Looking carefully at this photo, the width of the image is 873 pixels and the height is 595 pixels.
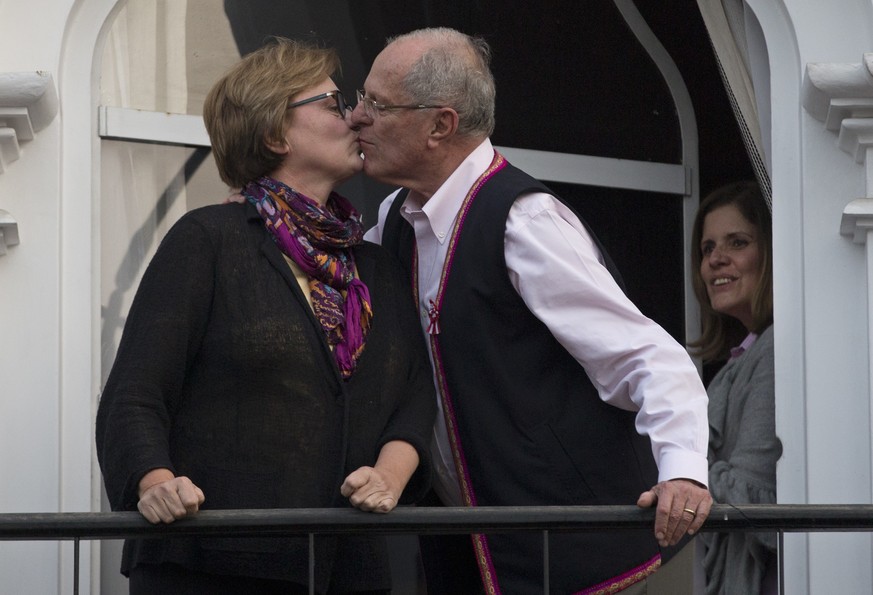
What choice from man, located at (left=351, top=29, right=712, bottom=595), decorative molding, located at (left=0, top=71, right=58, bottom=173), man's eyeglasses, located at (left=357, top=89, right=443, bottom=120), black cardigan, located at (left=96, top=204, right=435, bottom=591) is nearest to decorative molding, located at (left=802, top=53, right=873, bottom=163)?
man, located at (left=351, top=29, right=712, bottom=595)

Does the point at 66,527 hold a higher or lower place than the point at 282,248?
lower

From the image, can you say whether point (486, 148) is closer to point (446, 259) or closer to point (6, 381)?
point (446, 259)

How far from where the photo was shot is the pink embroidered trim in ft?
10.9

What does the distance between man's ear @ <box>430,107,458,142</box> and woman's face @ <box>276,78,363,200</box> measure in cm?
21

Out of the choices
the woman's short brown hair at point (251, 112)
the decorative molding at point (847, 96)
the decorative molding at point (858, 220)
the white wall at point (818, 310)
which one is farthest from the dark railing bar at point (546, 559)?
the decorative molding at point (847, 96)

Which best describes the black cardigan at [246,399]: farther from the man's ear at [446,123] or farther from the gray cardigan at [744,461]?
the gray cardigan at [744,461]

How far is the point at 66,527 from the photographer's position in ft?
9.49

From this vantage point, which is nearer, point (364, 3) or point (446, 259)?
→ point (446, 259)

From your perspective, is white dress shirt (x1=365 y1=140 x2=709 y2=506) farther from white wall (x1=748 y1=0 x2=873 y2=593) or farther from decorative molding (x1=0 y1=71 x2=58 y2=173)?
decorative molding (x1=0 y1=71 x2=58 y2=173)

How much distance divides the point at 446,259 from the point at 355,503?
0.72 metres

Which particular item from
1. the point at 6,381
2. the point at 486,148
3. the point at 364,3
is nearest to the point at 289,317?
the point at 486,148

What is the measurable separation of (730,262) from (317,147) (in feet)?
5.72

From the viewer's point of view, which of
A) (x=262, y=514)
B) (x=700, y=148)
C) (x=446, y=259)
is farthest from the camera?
(x=700, y=148)

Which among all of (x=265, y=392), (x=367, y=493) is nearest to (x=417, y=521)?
(x=367, y=493)
